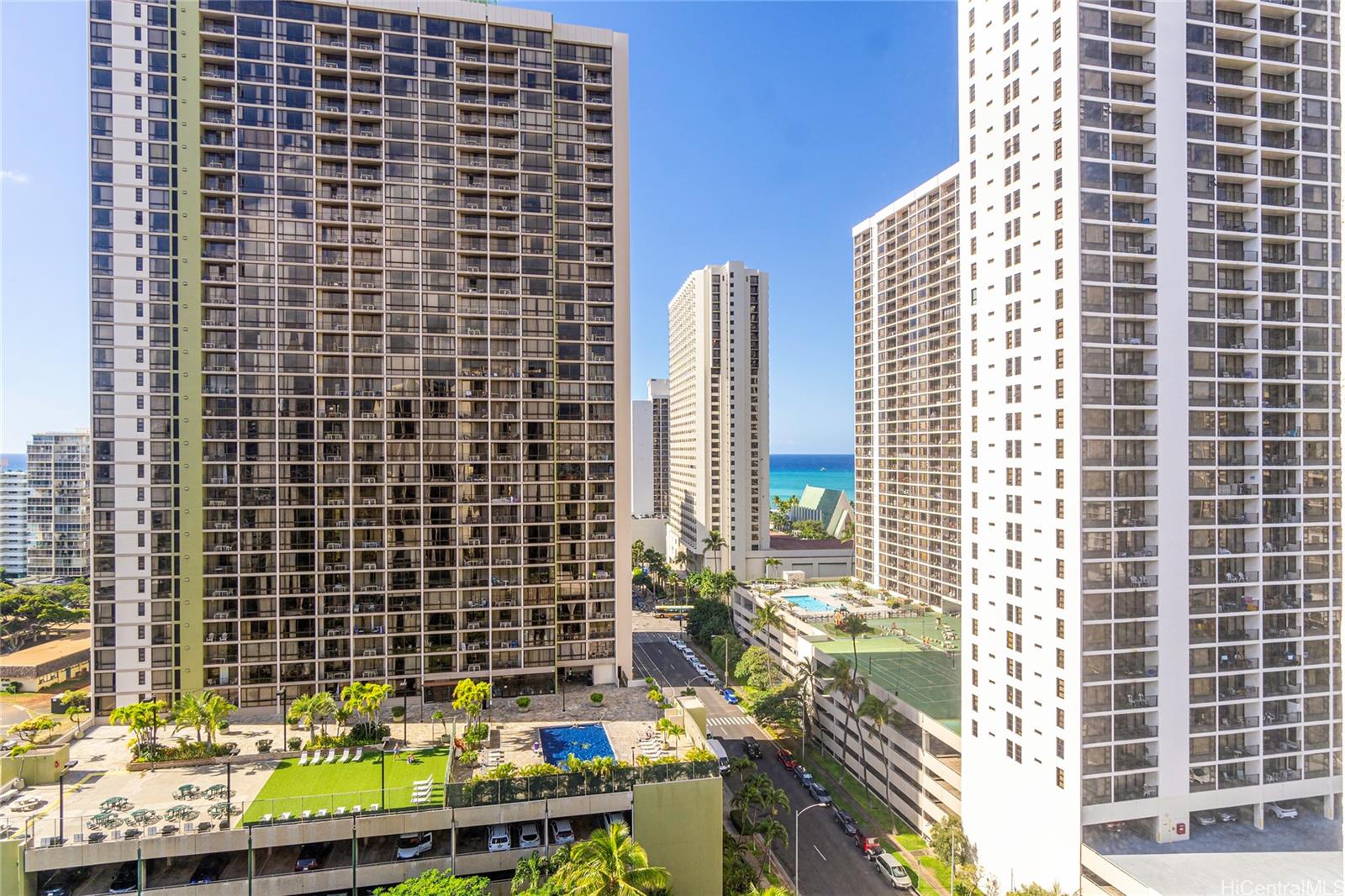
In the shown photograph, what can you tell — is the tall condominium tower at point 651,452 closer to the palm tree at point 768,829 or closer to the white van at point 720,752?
the white van at point 720,752

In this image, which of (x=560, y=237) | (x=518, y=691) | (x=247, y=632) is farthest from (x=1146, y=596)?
(x=247, y=632)

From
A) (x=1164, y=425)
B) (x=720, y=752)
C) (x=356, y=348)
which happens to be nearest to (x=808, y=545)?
(x=720, y=752)

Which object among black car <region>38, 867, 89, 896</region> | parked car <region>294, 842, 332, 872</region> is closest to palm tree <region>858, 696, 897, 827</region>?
parked car <region>294, 842, 332, 872</region>

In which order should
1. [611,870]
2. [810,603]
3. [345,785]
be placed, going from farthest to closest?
[810,603] < [345,785] < [611,870]

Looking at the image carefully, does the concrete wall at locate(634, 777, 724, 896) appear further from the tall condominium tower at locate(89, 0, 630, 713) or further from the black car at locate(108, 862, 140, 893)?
the black car at locate(108, 862, 140, 893)

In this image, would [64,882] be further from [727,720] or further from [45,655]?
[727,720]

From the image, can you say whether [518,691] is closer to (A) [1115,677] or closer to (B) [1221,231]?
(A) [1115,677]

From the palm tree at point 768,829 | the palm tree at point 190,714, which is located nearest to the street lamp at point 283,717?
the palm tree at point 190,714
